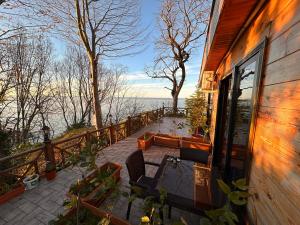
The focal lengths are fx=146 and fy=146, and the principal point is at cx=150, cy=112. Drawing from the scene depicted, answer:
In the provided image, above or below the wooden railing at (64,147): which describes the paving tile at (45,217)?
below

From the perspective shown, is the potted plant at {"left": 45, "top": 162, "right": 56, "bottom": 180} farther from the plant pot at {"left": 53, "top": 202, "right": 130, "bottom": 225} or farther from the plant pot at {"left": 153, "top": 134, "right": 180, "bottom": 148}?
the plant pot at {"left": 153, "top": 134, "right": 180, "bottom": 148}

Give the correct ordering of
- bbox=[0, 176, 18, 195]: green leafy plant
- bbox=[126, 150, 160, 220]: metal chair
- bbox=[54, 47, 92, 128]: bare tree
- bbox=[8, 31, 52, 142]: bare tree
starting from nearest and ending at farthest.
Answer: bbox=[126, 150, 160, 220]: metal chair, bbox=[0, 176, 18, 195]: green leafy plant, bbox=[8, 31, 52, 142]: bare tree, bbox=[54, 47, 92, 128]: bare tree

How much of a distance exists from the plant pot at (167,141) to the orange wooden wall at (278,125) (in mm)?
4192

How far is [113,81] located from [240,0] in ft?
45.0

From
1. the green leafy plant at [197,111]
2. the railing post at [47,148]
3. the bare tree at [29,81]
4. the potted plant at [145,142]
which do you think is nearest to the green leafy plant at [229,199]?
the railing post at [47,148]

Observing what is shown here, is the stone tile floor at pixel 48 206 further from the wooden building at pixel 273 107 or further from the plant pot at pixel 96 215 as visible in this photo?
the wooden building at pixel 273 107

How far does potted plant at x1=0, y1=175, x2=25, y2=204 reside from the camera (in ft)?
8.98

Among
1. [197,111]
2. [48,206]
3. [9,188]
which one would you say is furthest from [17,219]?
[197,111]

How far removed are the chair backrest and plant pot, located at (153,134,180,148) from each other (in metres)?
2.98

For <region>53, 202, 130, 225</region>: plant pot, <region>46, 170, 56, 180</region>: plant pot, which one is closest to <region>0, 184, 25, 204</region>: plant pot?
<region>46, 170, 56, 180</region>: plant pot

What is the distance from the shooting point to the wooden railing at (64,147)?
10.8 ft

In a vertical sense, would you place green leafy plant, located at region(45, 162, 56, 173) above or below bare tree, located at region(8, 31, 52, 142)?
below

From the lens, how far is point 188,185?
207cm

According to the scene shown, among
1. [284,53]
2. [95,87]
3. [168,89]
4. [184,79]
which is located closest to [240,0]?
[284,53]
